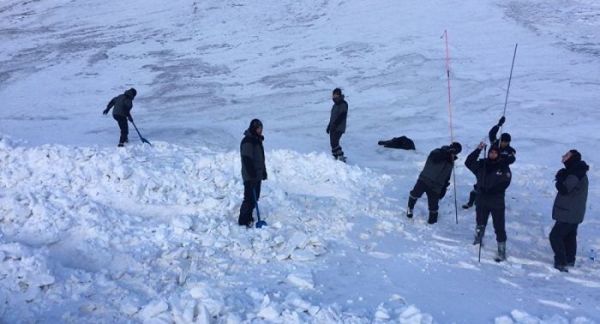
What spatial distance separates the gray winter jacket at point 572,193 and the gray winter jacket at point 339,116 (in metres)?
5.57

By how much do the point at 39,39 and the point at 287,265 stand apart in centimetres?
2954

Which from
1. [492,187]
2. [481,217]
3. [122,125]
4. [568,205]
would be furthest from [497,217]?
[122,125]

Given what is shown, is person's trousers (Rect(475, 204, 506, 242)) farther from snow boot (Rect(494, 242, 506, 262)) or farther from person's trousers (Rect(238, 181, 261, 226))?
person's trousers (Rect(238, 181, 261, 226))

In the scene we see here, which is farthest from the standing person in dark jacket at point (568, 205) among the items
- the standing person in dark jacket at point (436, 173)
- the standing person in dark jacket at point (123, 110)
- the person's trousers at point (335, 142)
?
the standing person in dark jacket at point (123, 110)

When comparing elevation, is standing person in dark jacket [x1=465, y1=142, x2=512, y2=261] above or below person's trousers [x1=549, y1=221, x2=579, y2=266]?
above

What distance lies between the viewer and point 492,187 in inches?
326

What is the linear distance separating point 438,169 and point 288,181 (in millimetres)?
3433

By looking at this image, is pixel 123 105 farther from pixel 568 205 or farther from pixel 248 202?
pixel 568 205

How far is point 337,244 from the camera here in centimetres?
877

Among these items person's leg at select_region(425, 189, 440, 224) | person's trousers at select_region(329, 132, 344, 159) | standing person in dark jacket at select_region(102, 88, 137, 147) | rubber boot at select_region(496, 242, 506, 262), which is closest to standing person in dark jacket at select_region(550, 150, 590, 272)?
rubber boot at select_region(496, 242, 506, 262)

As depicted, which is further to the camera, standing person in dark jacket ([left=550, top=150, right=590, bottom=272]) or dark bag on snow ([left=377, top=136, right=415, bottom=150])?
dark bag on snow ([left=377, top=136, right=415, bottom=150])

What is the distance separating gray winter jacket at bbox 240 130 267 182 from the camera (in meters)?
8.69

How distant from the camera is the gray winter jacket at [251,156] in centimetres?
869

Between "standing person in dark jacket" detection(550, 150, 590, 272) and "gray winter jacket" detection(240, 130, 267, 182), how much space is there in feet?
15.3
